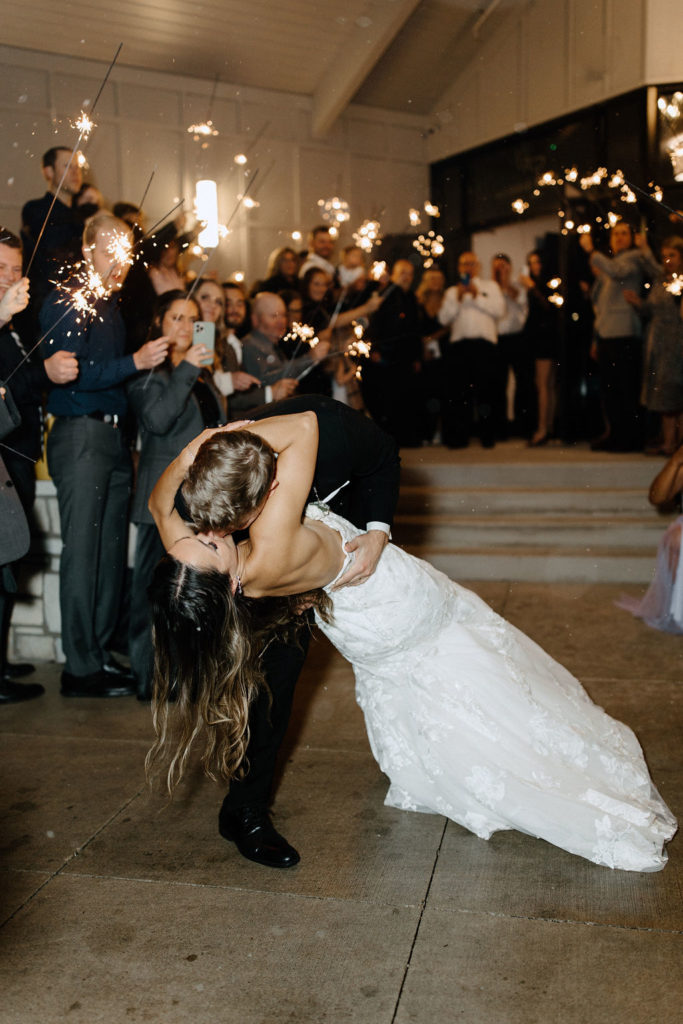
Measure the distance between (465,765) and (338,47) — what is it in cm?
408

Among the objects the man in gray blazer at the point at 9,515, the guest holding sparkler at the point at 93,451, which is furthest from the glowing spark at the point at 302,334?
the man in gray blazer at the point at 9,515

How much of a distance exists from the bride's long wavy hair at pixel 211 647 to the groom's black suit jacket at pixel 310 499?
69 millimetres

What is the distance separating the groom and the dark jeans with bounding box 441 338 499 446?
306 cm

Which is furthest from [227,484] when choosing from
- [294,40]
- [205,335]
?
[294,40]

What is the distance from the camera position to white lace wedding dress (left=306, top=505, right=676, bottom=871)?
2.41 metres

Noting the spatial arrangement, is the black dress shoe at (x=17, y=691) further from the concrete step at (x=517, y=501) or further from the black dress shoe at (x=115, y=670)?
the concrete step at (x=517, y=501)

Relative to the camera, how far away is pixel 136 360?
3439 millimetres

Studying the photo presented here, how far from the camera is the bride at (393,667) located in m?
2.07

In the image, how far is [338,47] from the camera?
4828mm

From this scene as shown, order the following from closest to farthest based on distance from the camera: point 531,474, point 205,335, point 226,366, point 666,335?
point 205,335 → point 226,366 → point 666,335 → point 531,474

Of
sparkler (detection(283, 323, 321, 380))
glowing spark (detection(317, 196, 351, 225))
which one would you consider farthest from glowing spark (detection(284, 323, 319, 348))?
glowing spark (detection(317, 196, 351, 225))

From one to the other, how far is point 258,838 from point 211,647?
0.70m

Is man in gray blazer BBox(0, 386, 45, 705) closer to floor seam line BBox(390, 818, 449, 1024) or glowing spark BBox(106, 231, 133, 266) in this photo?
glowing spark BBox(106, 231, 133, 266)

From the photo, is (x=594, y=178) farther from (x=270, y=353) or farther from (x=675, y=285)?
(x=270, y=353)
